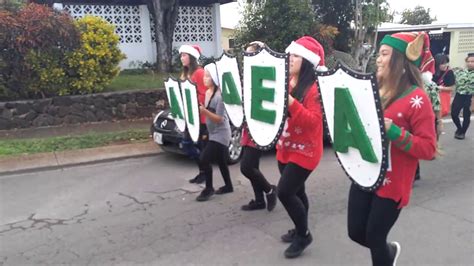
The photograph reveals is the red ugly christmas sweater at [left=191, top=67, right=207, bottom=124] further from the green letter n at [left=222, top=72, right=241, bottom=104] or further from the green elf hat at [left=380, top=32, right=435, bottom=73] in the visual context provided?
the green elf hat at [left=380, top=32, right=435, bottom=73]

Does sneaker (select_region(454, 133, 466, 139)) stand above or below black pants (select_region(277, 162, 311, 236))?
below

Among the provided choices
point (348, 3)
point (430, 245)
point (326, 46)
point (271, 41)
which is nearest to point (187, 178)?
point (430, 245)

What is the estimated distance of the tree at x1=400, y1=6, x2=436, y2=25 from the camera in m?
42.8

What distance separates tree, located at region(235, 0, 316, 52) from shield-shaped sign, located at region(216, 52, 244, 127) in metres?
8.37

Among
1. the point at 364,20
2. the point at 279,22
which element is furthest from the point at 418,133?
the point at 364,20

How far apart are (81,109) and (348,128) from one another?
313 inches

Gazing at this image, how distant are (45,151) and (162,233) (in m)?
3.94

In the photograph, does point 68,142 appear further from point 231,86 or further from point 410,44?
point 410,44

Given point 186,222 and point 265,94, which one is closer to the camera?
point 265,94

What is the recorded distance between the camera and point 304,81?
322 cm

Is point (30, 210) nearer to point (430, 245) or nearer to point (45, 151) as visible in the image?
point (45, 151)

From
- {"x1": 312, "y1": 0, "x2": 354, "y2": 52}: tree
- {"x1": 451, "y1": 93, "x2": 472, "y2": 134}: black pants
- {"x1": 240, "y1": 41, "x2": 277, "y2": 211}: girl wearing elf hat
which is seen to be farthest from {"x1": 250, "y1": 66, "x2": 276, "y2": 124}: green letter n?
{"x1": 312, "y1": 0, "x2": 354, "y2": 52}: tree

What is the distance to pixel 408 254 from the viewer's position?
139 inches

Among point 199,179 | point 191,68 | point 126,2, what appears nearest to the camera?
point 191,68
